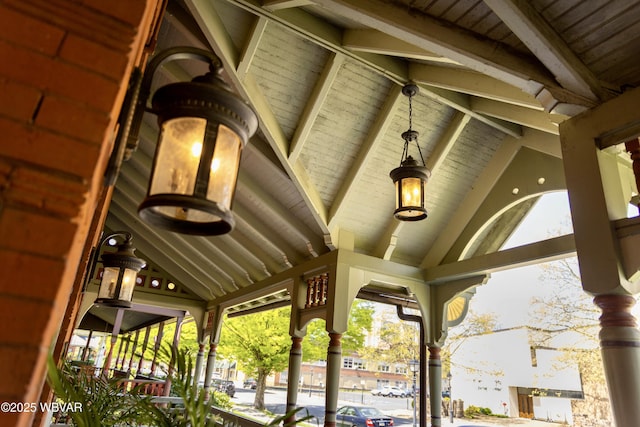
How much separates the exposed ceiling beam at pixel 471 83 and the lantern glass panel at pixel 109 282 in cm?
377

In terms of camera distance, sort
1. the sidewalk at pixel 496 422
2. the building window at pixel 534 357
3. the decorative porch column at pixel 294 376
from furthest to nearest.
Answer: the sidewalk at pixel 496 422
the building window at pixel 534 357
the decorative porch column at pixel 294 376

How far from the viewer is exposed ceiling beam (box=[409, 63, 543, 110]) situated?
399cm

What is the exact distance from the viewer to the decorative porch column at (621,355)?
2.58 metres

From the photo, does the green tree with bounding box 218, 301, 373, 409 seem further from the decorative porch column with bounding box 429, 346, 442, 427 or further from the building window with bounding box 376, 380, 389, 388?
the building window with bounding box 376, 380, 389, 388

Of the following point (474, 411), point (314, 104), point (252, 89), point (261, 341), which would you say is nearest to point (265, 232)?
point (314, 104)

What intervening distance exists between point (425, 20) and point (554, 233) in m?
8.95

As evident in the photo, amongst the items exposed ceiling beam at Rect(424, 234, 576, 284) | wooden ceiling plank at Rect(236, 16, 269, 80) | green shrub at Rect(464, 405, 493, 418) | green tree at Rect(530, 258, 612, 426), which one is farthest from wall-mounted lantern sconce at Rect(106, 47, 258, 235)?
green shrub at Rect(464, 405, 493, 418)

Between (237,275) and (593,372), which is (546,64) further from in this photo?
(593,372)

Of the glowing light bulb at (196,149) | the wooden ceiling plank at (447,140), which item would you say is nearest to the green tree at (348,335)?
the wooden ceiling plank at (447,140)

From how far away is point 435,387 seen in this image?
5.91m

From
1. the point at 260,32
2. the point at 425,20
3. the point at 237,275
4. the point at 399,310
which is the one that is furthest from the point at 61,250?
the point at 237,275

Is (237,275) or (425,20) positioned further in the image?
(237,275)

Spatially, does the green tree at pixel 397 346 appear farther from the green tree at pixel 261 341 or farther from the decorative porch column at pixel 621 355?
the decorative porch column at pixel 621 355

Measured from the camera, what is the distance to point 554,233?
10.2 meters
